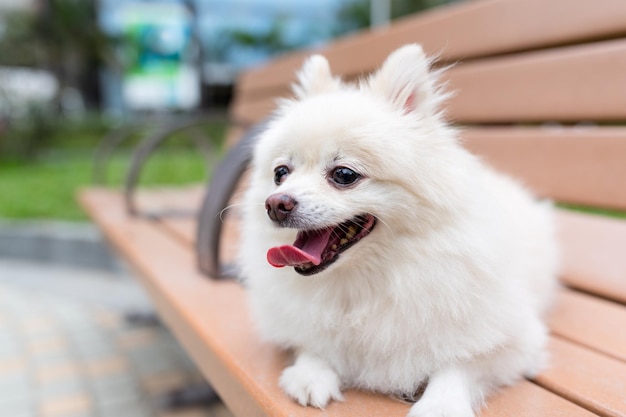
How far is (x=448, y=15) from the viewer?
244 cm

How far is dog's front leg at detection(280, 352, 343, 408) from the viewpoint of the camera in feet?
3.61

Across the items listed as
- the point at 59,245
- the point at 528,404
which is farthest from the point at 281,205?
the point at 59,245

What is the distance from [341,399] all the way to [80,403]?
179cm

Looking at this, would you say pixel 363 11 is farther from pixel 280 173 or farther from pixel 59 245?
pixel 280 173

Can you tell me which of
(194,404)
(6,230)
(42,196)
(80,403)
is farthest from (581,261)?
(42,196)

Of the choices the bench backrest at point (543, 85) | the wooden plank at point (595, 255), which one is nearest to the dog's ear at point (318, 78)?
the bench backrest at point (543, 85)

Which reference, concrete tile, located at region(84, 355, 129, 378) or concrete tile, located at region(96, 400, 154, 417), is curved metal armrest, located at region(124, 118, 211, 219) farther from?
concrete tile, located at region(96, 400, 154, 417)

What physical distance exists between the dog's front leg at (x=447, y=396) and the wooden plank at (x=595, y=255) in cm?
85

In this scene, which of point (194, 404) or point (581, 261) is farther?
point (194, 404)

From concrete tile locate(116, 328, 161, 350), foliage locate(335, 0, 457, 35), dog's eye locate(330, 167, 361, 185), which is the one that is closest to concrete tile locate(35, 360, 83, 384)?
concrete tile locate(116, 328, 161, 350)

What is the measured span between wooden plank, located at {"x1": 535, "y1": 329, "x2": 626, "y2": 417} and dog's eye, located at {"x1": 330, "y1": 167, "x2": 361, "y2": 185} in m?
0.61

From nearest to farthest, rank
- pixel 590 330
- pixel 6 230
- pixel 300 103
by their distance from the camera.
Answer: pixel 300 103 → pixel 590 330 → pixel 6 230

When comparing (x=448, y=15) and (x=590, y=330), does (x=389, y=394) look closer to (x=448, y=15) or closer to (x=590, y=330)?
(x=590, y=330)

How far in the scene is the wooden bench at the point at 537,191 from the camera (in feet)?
3.90
